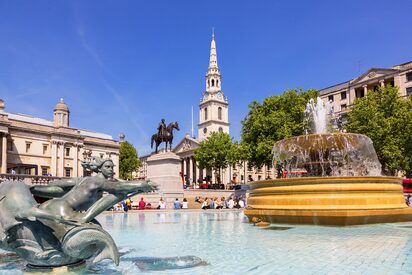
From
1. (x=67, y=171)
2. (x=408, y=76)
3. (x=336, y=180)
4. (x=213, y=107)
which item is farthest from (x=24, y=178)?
(x=213, y=107)

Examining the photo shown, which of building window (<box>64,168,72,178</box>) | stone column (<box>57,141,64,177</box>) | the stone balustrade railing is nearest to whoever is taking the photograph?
the stone balustrade railing

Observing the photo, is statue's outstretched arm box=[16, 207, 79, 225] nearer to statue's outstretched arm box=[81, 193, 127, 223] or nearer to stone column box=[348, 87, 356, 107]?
statue's outstretched arm box=[81, 193, 127, 223]

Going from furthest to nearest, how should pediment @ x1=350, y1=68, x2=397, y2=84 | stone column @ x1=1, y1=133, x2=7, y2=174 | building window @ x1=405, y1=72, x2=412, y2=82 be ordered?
stone column @ x1=1, y1=133, x2=7, y2=174 → pediment @ x1=350, y1=68, x2=397, y2=84 → building window @ x1=405, y1=72, x2=412, y2=82

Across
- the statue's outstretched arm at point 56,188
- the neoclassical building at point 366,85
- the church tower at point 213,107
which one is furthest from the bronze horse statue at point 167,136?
the church tower at point 213,107

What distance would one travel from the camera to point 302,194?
460 inches

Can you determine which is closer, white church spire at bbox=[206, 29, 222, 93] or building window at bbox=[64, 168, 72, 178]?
building window at bbox=[64, 168, 72, 178]

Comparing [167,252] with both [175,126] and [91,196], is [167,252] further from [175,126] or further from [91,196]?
[175,126]

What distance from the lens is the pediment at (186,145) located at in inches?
3869

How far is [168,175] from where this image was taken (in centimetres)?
3147

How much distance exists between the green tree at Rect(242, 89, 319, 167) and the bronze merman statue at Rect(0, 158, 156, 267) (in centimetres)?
3739

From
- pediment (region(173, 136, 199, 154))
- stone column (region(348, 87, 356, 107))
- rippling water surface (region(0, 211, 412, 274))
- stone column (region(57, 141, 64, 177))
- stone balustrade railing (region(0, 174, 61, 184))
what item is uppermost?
stone column (region(348, 87, 356, 107))

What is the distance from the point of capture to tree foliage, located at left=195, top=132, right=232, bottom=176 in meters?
68.5

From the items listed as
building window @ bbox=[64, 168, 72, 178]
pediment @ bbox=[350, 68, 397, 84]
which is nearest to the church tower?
building window @ bbox=[64, 168, 72, 178]

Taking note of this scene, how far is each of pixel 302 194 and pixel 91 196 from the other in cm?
778
